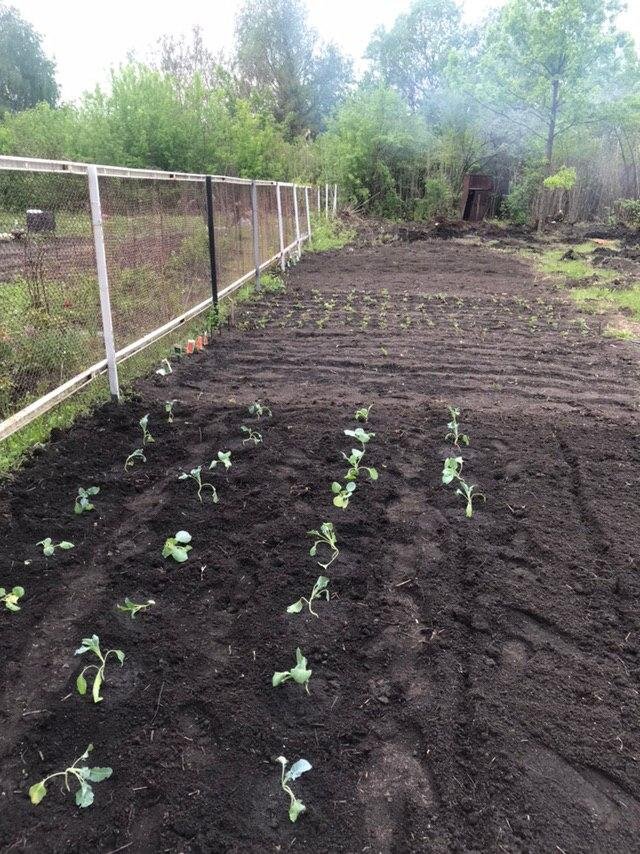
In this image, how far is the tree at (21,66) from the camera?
38406mm

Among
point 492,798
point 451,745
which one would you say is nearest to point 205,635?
point 451,745

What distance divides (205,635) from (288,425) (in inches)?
84.9

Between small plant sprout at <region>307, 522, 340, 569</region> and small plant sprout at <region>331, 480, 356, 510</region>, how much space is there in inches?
7.8

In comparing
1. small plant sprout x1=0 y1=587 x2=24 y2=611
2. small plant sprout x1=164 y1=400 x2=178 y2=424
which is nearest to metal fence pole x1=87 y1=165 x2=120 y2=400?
small plant sprout x1=164 y1=400 x2=178 y2=424

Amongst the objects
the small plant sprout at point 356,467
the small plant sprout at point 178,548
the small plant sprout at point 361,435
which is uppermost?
the small plant sprout at point 361,435

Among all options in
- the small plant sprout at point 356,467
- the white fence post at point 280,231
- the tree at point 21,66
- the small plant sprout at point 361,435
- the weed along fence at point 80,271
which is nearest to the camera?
the small plant sprout at point 356,467

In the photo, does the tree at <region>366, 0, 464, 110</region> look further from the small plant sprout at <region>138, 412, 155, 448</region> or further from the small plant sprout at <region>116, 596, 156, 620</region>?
the small plant sprout at <region>116, 596, 156, 620</region>

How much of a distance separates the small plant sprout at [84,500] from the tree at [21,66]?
44.4 meters

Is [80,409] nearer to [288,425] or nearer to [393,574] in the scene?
[288,425]

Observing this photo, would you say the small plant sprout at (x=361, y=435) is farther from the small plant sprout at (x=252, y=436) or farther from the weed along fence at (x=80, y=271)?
the weed along fence at (x=80, y=271)

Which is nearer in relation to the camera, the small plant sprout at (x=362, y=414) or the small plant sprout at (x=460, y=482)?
the small plant sprout at (x=460, y=482)

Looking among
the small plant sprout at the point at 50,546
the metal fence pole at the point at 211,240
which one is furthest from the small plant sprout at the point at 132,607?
the metal fence pole at the point at 211,240

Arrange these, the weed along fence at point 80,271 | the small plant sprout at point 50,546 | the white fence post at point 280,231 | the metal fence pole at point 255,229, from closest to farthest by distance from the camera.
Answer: the small plant sprout at point 50,546 < the weed along fence at point 80,271 < the metal fence pole at point 255,229 < the white fence post at point 280,231

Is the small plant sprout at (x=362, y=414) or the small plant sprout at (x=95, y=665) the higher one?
the small plant sprout at (x=362, y=414)
